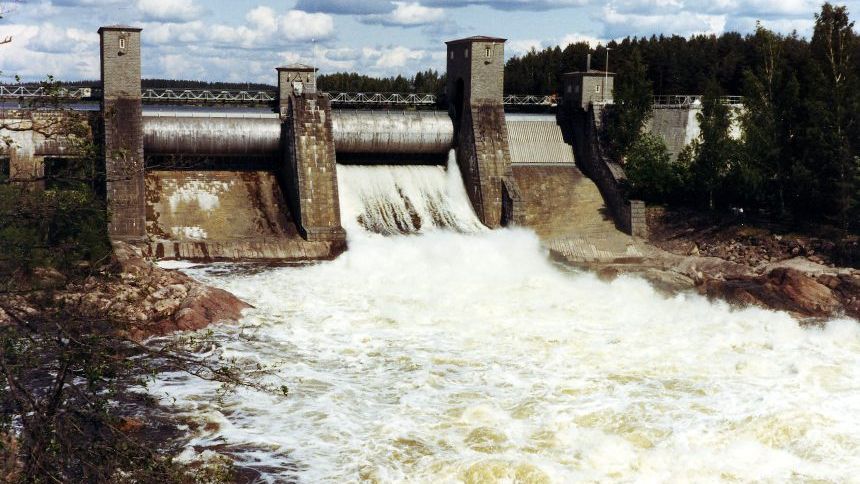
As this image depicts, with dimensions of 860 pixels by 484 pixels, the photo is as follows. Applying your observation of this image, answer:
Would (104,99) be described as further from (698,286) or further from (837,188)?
(837,188)

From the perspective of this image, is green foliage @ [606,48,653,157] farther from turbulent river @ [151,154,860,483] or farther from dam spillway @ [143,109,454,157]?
turbulent river @ [151,154,860,483]

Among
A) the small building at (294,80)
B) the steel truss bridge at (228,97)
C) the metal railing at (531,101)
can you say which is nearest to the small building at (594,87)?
the metal railing at (531,101)

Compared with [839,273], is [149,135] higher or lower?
higher

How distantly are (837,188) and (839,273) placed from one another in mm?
4433

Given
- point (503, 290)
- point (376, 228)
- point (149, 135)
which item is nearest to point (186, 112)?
point (149, 135)

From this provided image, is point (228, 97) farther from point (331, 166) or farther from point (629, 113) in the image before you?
point (629, 113)

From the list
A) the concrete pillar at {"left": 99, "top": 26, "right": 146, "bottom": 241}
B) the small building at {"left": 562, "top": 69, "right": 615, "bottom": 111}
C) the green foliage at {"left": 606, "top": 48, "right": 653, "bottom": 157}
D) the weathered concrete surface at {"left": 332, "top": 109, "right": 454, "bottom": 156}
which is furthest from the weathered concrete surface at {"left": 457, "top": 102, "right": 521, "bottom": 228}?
the concrete pillar at {"left": 99, "top": 26, "right": 146, "bottom": 241}

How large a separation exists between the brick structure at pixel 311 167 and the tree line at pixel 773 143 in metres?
12.9

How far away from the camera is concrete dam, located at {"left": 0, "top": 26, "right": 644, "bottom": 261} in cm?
3456

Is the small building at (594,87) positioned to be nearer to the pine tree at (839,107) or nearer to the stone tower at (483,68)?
the stone tower at (483,68)

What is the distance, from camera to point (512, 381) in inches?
840

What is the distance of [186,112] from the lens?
38.8 metres

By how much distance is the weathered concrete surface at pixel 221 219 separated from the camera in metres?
33.2

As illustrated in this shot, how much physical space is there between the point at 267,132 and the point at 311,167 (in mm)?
2911
